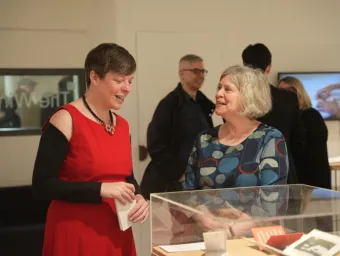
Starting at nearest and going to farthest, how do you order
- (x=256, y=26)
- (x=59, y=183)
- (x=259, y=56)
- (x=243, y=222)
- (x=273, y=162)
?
1. (x=243, y=222)
2. (x=59, y=183)
3. (x=273, y=162)
4. (x=259, y=56)
5. (x=256, y=26)

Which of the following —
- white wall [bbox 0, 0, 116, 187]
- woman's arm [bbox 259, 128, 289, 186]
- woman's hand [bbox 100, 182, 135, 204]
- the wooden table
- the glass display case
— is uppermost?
white wall [bbox 0, 0, 116, 187]

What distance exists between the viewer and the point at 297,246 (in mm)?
1963

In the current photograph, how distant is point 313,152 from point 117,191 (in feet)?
7.93

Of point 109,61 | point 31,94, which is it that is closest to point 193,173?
point 109,61

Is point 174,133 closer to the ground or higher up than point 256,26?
closer to the ground

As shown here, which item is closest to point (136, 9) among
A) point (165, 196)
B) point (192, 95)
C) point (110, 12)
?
point (110, 12)

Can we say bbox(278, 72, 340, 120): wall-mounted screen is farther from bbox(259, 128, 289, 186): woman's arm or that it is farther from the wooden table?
the wooden table

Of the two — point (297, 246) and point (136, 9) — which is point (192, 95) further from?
point (297, 246)

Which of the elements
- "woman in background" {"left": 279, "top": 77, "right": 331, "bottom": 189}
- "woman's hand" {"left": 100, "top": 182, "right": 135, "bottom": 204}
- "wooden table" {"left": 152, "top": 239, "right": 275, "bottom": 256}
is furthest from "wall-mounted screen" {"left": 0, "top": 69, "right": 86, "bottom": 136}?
"wooden table" {"left": 152, "top": 239, "right": 275, "bottom": 256}

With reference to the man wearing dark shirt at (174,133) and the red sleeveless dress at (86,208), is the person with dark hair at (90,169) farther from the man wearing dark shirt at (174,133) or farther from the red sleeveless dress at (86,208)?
the man wearing dark shirt at (174,133)

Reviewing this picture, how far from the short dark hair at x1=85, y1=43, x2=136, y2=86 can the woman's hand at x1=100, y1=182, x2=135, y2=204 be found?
17.3 inches

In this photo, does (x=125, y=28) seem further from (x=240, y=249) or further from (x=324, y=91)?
(x=240, y=249)

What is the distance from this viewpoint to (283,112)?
350 cm

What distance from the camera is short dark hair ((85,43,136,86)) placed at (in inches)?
91.8
